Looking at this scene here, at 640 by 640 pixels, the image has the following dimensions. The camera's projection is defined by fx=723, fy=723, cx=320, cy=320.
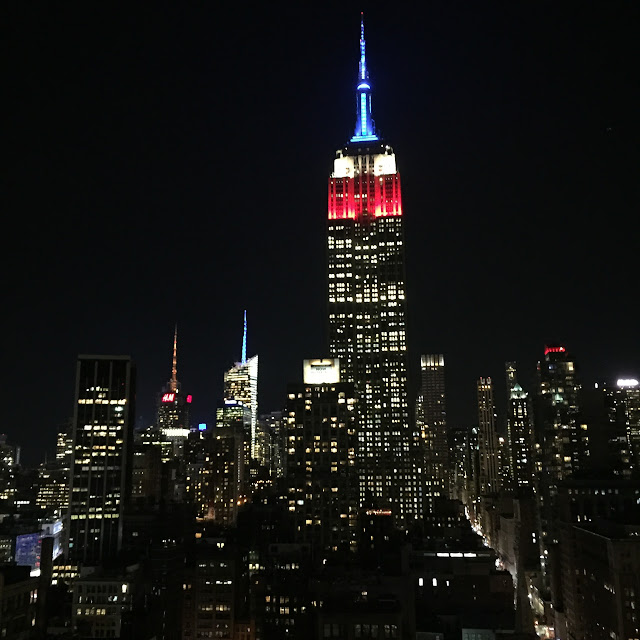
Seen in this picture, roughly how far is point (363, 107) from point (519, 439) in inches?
3350

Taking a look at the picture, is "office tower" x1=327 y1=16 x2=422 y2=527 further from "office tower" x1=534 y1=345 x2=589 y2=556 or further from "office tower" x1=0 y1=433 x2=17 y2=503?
"office tower" x1=0 y1=433 x2=17 y2=503

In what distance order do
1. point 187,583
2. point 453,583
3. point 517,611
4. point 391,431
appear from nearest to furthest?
point 517,611, point 187,583, point 453,583, point 391,431

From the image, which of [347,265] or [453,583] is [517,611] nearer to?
[453,583]

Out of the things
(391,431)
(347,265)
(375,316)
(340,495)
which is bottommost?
(340,495)

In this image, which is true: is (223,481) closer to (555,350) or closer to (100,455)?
(100,455)

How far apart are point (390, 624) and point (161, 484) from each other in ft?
406

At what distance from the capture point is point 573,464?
370 feet

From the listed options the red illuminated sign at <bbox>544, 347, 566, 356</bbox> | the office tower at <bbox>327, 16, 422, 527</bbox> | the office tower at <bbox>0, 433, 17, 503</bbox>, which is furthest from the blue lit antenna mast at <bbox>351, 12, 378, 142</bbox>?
the office tower at <bbox>0, 433, 17, 503</bbox>

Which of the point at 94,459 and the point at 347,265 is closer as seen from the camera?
the point at 94,459

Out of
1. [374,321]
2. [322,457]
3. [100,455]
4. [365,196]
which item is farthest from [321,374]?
[365,196]

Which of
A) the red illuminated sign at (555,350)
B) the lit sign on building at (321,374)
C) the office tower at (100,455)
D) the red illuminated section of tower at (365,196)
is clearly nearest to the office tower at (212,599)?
the lit sign on building at (321,374)

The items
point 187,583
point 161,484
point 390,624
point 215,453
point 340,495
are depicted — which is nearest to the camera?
point 390,624

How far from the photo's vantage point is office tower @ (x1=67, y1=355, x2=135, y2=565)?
4488 inches

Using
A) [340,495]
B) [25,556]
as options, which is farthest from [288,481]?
[25,556]
